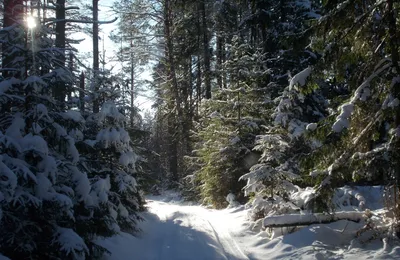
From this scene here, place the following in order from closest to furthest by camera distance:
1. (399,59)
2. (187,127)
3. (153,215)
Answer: (399,59)
(153,215)
(187,127)

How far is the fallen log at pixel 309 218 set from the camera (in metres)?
8.27

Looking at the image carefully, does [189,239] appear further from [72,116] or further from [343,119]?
[343,119]

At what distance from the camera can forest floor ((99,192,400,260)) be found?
23.9ft

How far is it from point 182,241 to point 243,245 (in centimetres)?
156

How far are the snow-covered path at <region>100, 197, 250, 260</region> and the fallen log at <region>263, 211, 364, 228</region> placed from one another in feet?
3.37

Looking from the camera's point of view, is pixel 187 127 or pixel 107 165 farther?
pixel 187 127

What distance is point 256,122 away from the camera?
1571 cm

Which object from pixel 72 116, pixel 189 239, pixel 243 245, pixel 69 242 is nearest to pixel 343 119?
pixel 243 245

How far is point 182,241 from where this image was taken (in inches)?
362

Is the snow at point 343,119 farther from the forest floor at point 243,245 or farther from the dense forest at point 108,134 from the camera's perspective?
the forest floor at point 243,245

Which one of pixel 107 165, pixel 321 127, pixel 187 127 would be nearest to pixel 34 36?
pixel 107 165

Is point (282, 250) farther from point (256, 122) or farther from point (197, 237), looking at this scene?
point (256, 122)

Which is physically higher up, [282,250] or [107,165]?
[107,165]

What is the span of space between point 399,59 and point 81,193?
624 cm
